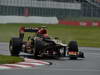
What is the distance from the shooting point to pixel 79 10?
77062mm

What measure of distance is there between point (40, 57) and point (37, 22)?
133 feet

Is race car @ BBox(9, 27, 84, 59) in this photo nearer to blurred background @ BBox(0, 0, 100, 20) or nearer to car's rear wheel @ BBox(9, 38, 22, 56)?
car's rear wheel @ BBox(9, 38, 22, 56)

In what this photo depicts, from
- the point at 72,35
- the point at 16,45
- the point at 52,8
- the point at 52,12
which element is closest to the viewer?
the point at 16,45

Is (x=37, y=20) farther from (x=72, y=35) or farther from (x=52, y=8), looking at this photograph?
(x=72, y=35)

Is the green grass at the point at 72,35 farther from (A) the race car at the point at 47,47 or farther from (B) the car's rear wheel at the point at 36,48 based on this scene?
(B) the car's rear wheel at the point at 36,48

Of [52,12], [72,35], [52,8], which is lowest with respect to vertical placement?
[72,35]

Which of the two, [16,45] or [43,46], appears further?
[16,45]

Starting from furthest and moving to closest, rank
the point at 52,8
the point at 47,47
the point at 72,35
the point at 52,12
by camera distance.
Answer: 1. the point at 52,8
2. the point at 52,12
3. the point at 72,35
4. the point at 47,47

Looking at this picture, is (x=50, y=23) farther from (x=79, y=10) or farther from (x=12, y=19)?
(x=79, y=10)

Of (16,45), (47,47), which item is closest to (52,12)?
(16,45)

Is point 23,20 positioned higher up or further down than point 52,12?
further down

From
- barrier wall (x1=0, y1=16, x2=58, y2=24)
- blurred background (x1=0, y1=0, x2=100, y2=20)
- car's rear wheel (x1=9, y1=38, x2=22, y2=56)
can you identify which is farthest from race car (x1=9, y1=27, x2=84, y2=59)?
blurred background (x1=0, y1=0, x2=100, y2=20)

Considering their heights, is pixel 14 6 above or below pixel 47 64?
above

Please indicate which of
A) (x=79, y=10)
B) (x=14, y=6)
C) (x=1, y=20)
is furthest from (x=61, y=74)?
(x=79, y=10)
